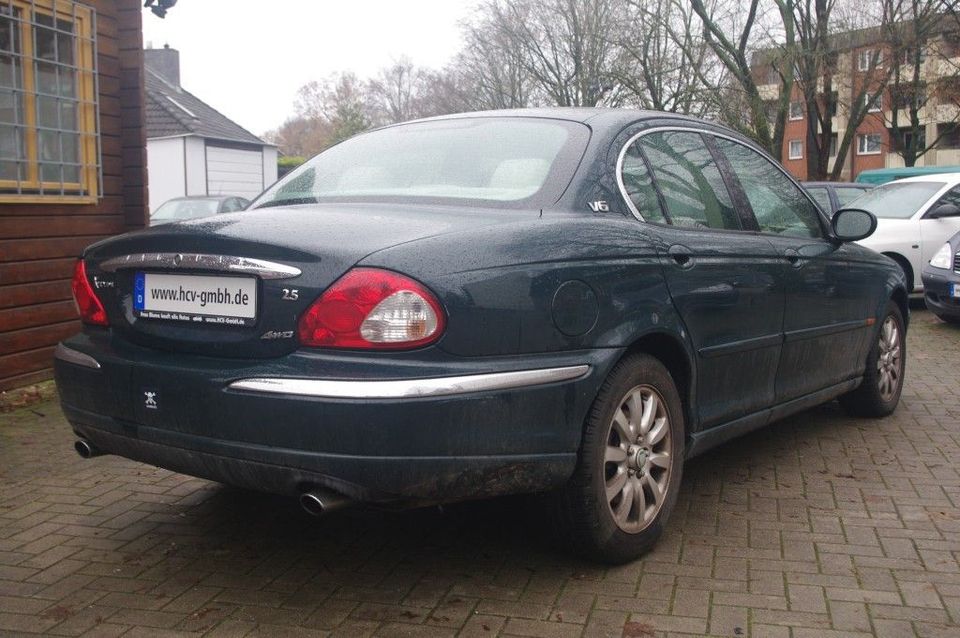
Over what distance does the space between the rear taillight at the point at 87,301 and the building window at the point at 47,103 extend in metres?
3.46

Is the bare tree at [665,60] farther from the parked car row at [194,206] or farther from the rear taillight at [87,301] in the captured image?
the rear taillight at [87,301]

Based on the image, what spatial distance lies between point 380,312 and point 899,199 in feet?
39.1

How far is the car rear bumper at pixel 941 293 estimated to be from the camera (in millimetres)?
10609

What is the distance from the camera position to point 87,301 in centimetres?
371

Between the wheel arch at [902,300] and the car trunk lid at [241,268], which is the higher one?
the car trunk lid at [241,268]

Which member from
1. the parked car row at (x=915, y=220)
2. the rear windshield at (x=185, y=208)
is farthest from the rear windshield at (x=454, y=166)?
the rear windshield at (x=185, y=208)

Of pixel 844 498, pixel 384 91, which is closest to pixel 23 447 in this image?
pixel 844 498

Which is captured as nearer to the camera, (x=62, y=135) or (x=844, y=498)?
(x=844, y=498)

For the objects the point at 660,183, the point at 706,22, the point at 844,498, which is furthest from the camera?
the point at 706,22

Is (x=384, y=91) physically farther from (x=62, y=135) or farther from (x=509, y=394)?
(x=509, y=394)

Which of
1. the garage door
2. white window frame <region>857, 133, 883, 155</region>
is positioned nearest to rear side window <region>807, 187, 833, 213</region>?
the garage door

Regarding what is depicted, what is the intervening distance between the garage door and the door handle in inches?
1113

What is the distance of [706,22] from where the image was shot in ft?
104

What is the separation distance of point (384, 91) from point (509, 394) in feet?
220
